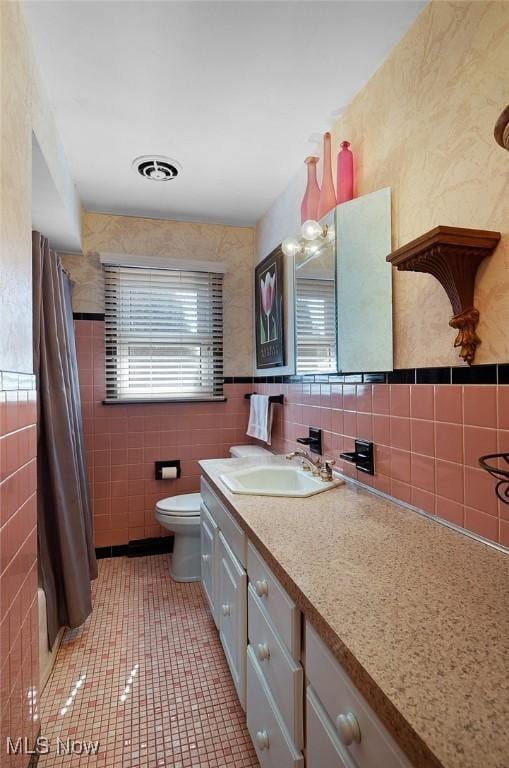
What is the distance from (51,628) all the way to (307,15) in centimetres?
254

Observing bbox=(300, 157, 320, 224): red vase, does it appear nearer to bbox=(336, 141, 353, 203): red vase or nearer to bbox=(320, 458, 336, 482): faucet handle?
bbox=(336, 141, 353, 203): red vase

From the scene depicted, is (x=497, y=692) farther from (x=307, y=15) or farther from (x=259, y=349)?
(x=259, y=349)

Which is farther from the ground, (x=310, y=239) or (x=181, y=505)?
(x=310, y=239)

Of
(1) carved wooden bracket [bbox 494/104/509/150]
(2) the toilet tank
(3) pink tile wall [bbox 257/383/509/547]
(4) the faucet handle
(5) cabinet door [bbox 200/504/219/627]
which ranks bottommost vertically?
(5) cabinet door [bbox 200/504/219/627]

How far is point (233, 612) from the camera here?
4.66 feet

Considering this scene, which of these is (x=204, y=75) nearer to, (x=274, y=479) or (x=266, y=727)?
(x=274, y=479)

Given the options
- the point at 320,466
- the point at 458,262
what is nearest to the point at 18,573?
the point at 320,466

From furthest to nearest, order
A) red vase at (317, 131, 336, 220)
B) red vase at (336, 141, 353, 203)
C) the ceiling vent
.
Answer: the ceiling vent
red vase at (317, 131, 336, 220)
red vase at (336, 141, 353, 203)

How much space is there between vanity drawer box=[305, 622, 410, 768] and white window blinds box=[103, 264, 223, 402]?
209 cm

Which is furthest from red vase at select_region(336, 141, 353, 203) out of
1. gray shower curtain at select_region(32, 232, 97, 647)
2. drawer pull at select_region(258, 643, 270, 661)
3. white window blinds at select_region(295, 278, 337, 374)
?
drawer pull at select_region(258, 643, 270, 661)

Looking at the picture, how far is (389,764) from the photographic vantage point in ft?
1.86

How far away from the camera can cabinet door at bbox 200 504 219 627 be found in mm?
1734

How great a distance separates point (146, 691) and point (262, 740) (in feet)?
2.23

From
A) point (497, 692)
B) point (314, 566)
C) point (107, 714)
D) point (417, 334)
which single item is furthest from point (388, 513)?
point (107, 714)
